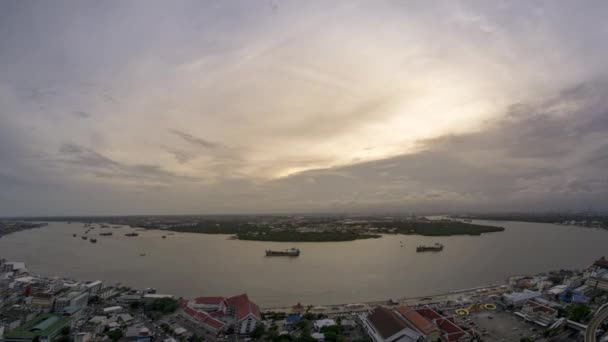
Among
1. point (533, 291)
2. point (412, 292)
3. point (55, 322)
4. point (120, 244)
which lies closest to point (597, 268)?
point (533, 291)

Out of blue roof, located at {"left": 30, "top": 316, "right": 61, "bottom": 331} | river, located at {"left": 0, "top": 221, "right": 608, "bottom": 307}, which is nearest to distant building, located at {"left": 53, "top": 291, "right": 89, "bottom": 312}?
blue roof, located at {"left": 30, "top": 316, "right": 61, "bottom": 331}

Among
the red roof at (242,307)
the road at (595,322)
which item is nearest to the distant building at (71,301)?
the red roof at (242,307)

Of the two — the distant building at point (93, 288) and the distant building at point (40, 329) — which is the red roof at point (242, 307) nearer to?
the distant building at point (40, 329)

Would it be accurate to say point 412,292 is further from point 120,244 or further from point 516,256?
point 120,244

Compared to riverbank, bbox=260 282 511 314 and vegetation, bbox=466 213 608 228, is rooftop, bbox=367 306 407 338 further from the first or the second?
vegetation, bbox=466 213 608 228

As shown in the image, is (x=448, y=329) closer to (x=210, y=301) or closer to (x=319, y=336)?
(x=319, y=336)

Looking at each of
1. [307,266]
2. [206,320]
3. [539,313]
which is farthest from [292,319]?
[307,266]
